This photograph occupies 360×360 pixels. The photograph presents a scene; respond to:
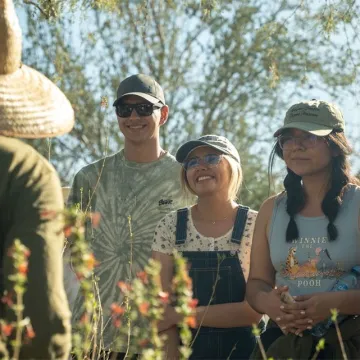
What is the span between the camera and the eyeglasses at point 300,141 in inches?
219

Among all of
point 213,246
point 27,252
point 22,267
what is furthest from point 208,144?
point 22,267

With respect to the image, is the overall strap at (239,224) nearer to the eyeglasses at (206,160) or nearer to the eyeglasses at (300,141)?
the eyeglasses at (206,160)

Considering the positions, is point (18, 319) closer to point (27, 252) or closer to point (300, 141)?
point (27, 252)

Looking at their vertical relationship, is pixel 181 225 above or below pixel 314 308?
above

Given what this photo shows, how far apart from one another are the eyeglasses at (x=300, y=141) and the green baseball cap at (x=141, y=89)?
1525mm

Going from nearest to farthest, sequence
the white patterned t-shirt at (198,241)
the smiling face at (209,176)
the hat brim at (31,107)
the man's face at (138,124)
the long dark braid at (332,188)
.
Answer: the hat brim at (31,107) < the long dark braid at (332,188) < the white patterned t-shirt at (198,241) < the smiling face at (209,176) < the man's face at (138,124)

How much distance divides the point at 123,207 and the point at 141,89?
2.54 ft

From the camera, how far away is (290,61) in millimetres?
22469

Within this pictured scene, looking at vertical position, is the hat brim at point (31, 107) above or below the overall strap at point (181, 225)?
above

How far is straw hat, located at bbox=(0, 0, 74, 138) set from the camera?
326 cm

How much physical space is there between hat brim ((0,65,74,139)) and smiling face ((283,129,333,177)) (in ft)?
A: 7.50

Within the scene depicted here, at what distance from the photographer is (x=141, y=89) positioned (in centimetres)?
702


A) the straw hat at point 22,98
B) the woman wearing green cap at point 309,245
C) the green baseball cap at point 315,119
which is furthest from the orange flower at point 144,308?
the green baseball cap at point 315,119

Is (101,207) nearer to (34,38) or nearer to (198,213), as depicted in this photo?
(198,213)
